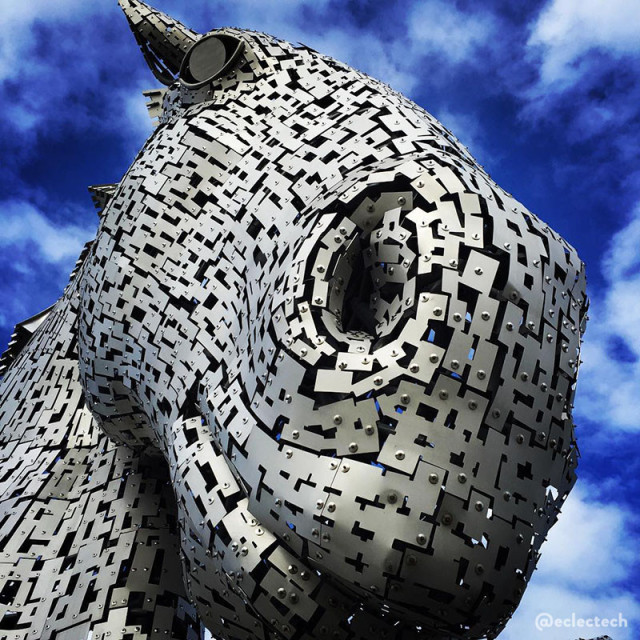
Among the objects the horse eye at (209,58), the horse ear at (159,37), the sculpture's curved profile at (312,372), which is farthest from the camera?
the horse ear at (159,37)

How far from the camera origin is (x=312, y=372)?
309 cm

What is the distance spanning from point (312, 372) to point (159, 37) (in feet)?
11.3

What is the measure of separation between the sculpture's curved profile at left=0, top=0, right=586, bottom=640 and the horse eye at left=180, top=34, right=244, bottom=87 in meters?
0.01

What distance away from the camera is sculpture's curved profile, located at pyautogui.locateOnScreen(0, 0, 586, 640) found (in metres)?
2.91

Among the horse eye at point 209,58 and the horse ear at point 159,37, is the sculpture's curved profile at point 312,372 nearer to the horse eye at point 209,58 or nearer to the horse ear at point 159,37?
the horse eye at point 209,58

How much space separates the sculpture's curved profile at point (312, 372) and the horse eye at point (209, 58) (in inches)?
0.6

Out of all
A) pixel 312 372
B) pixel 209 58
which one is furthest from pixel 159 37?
pixel 312 372

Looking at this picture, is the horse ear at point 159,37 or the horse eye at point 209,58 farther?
the horse ear at point 159,37

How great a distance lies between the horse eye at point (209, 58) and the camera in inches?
196

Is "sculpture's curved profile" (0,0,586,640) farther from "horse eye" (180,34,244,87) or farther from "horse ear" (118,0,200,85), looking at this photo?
"horse ear" (118,0,200,85)

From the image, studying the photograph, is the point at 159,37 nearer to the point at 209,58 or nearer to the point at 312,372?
the point at 209,58

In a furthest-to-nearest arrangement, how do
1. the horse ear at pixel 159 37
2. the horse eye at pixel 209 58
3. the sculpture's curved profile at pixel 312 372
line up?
the horse ear at pixel 159 37 → the horse eye at pixel 209 58 → the sculpture's curved profile at pixel 312 372

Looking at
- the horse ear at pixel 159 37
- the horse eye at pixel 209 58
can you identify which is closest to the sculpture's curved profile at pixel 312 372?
the horse eye at pixel 209 58

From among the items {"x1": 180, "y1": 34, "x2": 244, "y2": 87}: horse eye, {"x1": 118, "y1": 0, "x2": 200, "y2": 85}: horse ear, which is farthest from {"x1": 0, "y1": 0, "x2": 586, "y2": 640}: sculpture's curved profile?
{"x1": 118, "y1": 0, "x2": 200, "y2": 85}: horse ear
